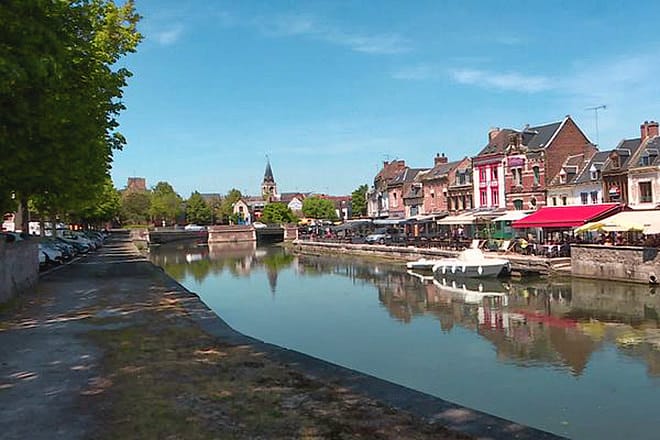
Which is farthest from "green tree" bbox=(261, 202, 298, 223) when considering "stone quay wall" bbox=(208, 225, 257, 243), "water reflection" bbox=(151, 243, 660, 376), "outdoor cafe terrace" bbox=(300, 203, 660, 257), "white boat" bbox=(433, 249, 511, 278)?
"white boat" bbox=(433, 249, 511, 278)

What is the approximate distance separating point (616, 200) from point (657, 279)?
12.9 m

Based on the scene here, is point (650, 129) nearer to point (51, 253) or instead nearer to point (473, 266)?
point (473, 266)

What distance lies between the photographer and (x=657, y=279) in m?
25.1

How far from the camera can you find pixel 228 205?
12900 cm

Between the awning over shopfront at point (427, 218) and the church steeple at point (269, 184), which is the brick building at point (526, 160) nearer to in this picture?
the awning over shopfront at point (427, 218)

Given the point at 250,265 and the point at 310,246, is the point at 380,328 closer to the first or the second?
the point at 250,265

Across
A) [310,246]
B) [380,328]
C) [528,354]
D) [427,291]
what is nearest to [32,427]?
[528,354]

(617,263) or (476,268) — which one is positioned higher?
(617,263)

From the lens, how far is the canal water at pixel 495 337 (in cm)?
1098

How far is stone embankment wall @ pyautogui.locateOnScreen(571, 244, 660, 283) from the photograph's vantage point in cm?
2547

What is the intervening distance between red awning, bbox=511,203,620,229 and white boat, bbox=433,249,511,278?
14.3ft

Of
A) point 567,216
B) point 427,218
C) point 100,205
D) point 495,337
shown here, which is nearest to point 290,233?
point 100,205

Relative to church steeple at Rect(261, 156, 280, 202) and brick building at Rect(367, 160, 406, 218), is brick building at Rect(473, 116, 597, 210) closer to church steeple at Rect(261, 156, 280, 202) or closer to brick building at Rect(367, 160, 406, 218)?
brick building at Rect(367, 160, 406, 218)

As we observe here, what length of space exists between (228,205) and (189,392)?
12307cm
